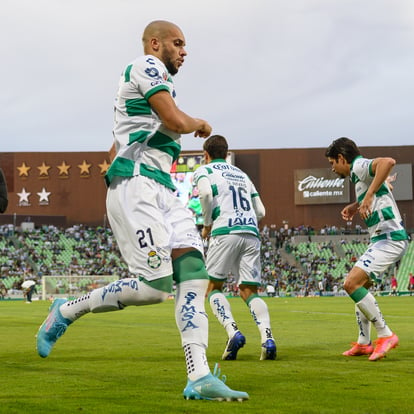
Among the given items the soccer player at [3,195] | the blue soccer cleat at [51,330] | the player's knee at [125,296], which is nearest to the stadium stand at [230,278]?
the soccer player at [3,195]

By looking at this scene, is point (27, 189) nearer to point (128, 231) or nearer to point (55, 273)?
point (55, 273)

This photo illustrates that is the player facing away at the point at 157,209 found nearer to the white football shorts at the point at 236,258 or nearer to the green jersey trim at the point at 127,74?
the green jersey trim at the point at 127,74

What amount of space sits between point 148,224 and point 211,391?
46.7 inches

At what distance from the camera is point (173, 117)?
5184mm

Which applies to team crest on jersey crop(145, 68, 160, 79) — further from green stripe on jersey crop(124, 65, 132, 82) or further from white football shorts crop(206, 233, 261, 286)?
white football shorts crop(206, 233, 261, 286)

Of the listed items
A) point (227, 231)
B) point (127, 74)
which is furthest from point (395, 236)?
point (127, 74)

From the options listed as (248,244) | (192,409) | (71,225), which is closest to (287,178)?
(71,225)

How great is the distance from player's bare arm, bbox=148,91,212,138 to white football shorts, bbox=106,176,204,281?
0.46 m

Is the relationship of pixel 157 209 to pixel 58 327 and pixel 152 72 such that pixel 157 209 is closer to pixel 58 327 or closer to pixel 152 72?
pixel 152 72

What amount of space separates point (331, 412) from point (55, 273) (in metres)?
59.3

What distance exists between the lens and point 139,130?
5.46 metres

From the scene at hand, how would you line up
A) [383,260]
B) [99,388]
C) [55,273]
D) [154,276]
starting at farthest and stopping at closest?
[55,273], [383,260], [99,388], [154,276]

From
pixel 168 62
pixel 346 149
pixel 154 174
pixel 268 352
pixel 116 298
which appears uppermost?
pixel 168 62

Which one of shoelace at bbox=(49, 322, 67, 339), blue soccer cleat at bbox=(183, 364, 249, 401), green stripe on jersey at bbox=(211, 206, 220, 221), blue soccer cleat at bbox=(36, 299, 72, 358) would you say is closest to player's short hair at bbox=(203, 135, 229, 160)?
green stripe on jersey at bbox=(211, 206, 220, 221)
